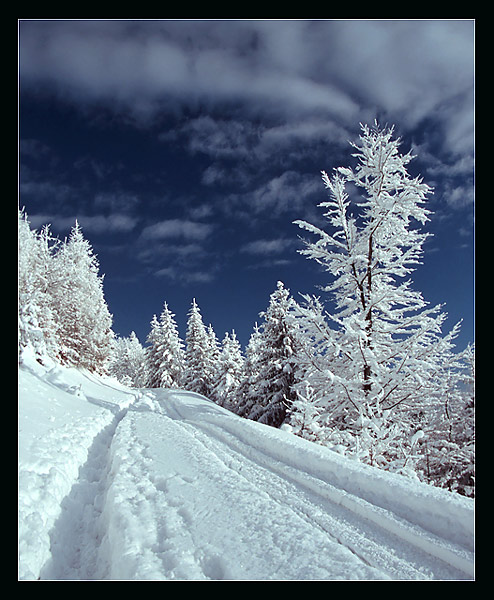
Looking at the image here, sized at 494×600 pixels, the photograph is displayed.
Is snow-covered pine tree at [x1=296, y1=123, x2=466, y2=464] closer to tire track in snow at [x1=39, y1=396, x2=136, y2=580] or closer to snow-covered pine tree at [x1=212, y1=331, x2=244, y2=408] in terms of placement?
tire track in snow at [x1=39, y1=396, x2=136, y2=580]

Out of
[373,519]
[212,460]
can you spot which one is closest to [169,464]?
[212,460]

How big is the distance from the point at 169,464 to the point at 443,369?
6199 mm

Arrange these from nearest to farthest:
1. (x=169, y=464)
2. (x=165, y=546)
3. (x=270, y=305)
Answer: (x=165, y=546) → (x=169, y=464) → (x=270, y=305)

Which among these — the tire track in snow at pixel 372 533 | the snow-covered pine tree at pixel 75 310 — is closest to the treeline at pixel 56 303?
the snow-covered pine tree at pixel 75 310

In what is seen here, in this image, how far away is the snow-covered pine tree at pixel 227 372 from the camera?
30.8 meters

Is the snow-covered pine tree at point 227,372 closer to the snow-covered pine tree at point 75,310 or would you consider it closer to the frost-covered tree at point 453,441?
the snow-covered pine tree at point 75,310

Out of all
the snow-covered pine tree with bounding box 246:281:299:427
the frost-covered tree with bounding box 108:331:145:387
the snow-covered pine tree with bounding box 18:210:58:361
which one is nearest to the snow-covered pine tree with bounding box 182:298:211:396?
the snow-covered pine tree with bounding box 246:281:299:427

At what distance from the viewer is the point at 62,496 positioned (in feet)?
14.0

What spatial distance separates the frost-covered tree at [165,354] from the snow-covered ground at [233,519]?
3377 centimetres

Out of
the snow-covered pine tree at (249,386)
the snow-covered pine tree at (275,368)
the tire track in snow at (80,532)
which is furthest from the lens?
the snow-covered pine tree at (249,386)

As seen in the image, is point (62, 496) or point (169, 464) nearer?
point (62, 496)

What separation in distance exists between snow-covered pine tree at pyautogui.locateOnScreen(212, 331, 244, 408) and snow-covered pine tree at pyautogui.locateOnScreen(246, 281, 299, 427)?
453 inches
